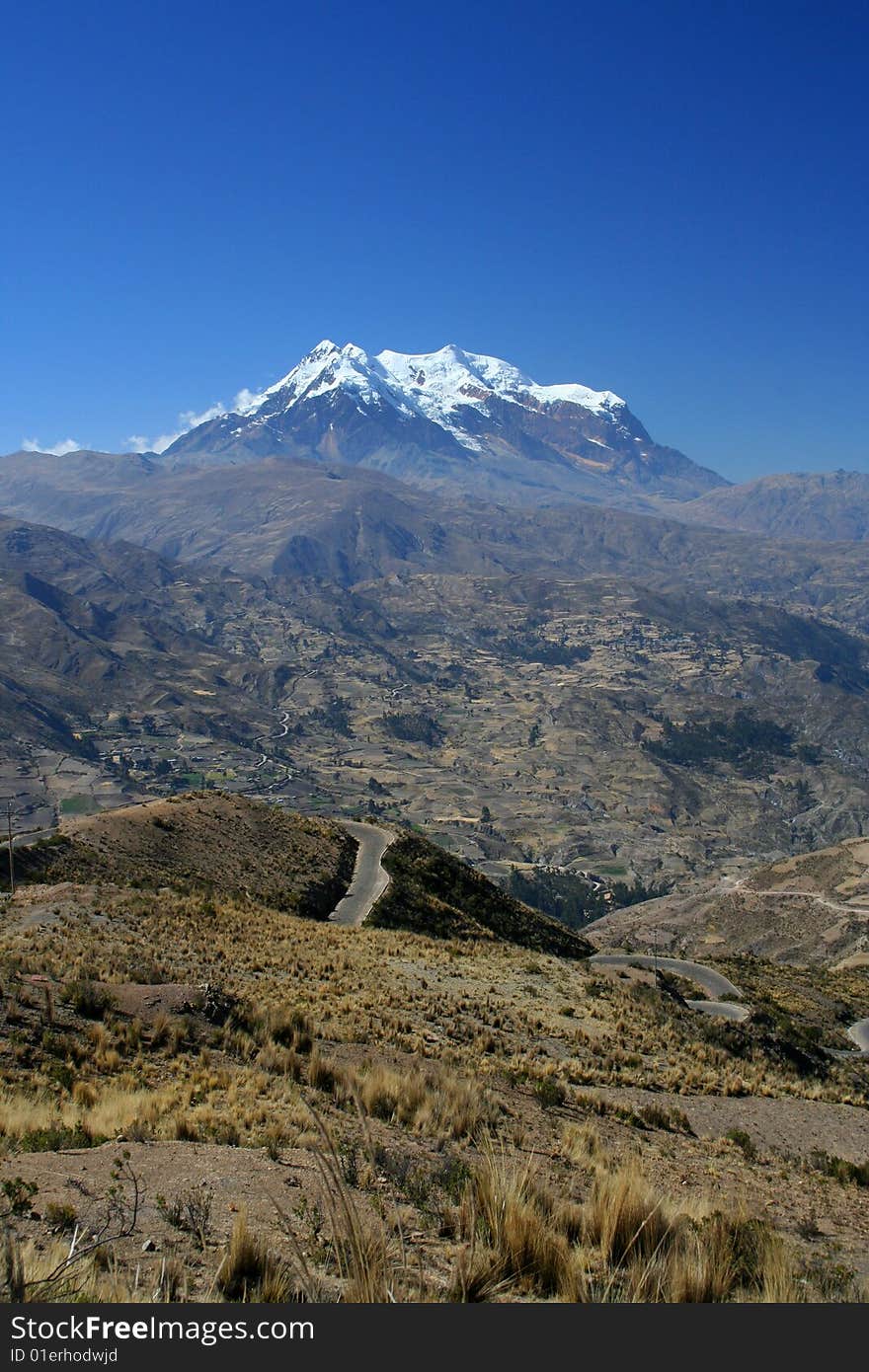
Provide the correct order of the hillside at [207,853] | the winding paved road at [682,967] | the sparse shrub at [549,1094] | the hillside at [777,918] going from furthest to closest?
the hillside at [777,918] < the winding paved road at [682,967] < the hillside at [207,853] < the sparse shrub at [549,1094]

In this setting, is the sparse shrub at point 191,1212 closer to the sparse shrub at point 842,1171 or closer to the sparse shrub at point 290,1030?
the sparse shrub at point 290,1030

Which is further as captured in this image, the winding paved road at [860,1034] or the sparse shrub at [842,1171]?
the winding paved road at [860,1034]

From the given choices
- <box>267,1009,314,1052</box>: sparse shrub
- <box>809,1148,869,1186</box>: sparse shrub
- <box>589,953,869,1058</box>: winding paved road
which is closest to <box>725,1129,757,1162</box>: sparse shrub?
<box>809,1148,869,1186</box>: sparse shrub

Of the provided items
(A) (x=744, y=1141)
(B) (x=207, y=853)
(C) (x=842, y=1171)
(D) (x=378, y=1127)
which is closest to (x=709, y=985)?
(B) (x=207, y=853)

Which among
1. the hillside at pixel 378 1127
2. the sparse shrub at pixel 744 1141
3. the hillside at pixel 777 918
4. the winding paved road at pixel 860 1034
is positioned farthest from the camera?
the hillside at pixel 777 918

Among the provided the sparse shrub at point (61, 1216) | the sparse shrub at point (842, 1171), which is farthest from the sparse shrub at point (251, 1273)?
the sparse shrub at point (842, 1171)

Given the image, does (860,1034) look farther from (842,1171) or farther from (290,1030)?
(290,1030)
